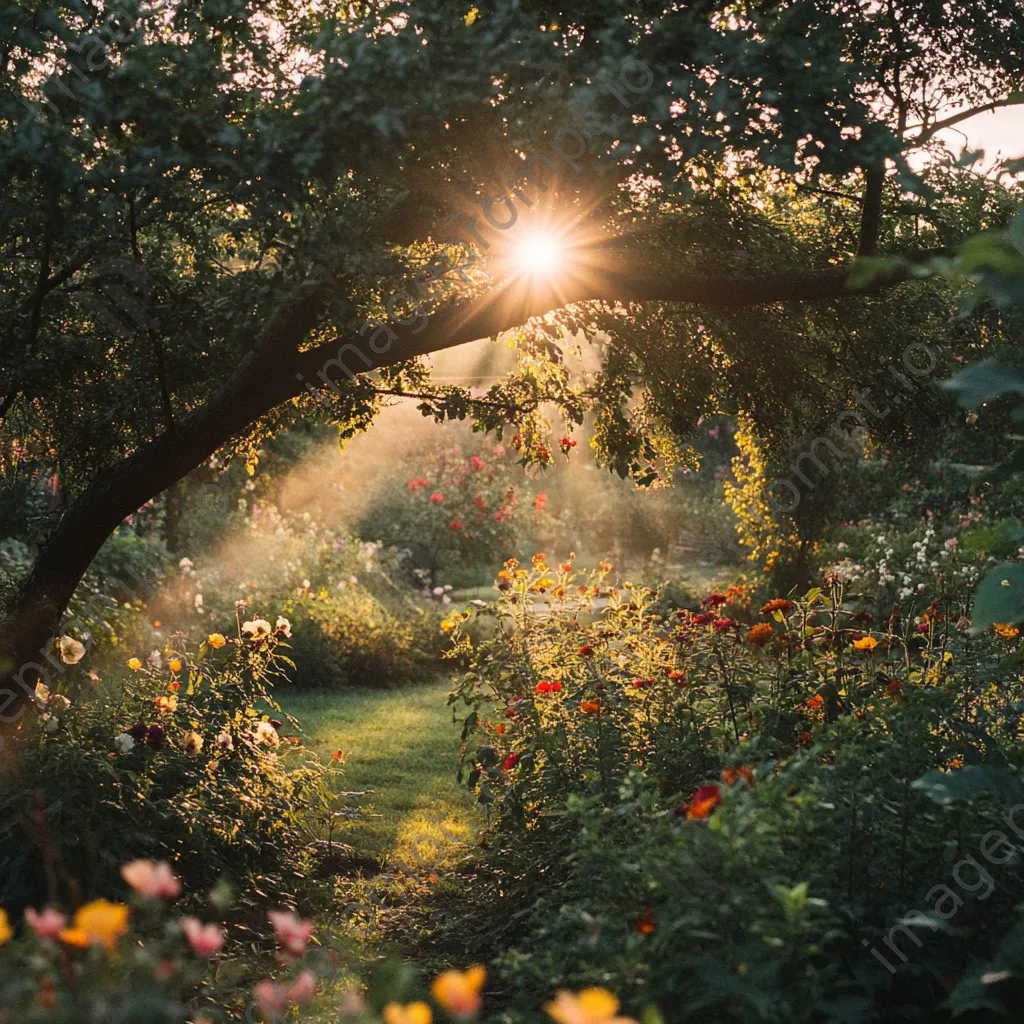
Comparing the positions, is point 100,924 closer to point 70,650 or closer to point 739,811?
point 739,811

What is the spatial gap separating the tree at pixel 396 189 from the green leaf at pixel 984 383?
82 cm

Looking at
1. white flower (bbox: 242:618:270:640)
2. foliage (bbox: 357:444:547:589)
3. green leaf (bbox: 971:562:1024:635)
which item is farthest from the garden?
foliage (bbox: 357:444:547:589)

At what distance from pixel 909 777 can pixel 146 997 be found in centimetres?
232

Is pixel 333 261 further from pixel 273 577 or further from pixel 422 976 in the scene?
pixel 273 577

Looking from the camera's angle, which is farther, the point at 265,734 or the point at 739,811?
the point at 265,734

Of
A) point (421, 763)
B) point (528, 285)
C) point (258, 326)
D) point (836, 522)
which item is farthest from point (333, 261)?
point (836, 522)

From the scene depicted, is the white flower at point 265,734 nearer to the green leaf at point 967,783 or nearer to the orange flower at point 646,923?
the orange flower at point 646,923

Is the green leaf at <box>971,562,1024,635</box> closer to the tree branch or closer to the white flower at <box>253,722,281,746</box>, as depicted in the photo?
the tree branch

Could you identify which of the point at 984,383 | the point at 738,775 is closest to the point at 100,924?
the point at 738,775

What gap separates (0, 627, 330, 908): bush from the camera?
12.0 ft

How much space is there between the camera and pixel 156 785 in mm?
4254

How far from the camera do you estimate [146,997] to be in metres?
1.61

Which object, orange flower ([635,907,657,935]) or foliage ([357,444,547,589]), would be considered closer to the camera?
orange flower ([635,907,657,935])

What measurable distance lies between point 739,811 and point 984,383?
1.14m
